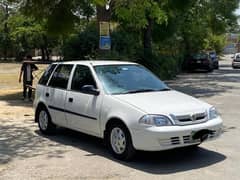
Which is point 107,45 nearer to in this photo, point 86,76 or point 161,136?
point 86,76

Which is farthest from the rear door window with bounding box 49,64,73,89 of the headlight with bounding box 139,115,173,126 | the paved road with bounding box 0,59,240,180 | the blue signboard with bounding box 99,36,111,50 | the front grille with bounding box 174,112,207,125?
the blue signboard with bounding box 99,36,111,50

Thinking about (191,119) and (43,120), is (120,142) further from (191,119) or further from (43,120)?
(43,120)

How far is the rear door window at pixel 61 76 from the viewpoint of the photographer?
9188 mm

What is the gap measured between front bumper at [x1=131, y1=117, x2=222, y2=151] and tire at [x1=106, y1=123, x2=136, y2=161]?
0.57 ft

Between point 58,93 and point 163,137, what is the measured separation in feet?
10.0

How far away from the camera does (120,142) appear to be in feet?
24.4

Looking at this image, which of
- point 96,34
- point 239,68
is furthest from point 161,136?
point 239,68

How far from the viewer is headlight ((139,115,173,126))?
22.8 ft

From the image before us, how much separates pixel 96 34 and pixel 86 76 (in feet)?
33.0

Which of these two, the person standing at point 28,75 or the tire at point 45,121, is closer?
the tire at point 45,121

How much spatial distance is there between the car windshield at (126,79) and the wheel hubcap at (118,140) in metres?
0.76

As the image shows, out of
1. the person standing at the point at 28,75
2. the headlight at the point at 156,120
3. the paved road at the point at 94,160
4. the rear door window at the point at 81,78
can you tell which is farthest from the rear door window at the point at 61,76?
the person standing at the point at 28,75

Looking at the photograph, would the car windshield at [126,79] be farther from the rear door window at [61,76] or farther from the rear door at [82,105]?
the rear door window at [61,76]

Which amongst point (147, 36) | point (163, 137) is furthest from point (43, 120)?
point (147, 36)
